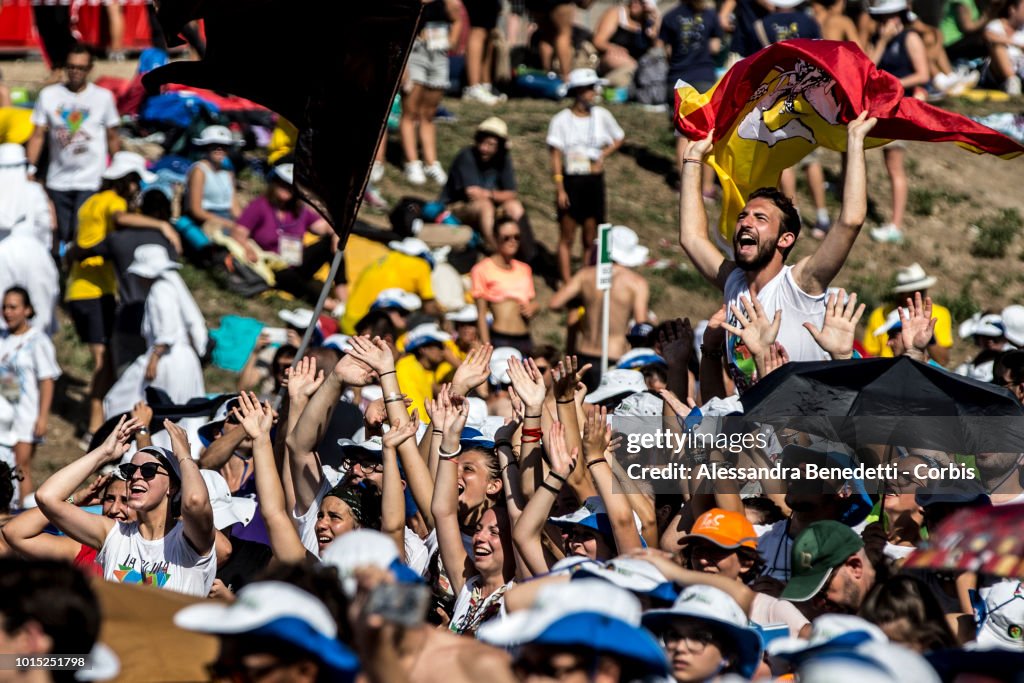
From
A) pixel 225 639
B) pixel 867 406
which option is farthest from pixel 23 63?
pixel 225 639

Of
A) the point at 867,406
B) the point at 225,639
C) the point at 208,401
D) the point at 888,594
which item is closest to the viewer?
the point at 225,639

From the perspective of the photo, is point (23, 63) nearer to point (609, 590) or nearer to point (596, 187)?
point (596, 187)

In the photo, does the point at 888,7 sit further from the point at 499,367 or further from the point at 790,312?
the point at 790,312

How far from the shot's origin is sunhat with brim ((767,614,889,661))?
12.4ft

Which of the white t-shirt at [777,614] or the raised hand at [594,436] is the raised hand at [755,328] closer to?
the raised hand at [594,436]

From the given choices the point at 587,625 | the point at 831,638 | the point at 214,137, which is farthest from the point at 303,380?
the point at 214,137

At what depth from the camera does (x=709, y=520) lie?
5277mm

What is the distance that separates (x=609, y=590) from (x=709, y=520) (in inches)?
62.9

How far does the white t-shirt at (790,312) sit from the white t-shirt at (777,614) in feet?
5.34

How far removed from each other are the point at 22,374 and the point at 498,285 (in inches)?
138

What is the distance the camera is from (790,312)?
21.0ft

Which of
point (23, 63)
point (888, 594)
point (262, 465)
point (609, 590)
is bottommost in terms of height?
point (23, 63)

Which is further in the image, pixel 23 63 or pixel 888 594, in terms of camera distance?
pixel 23 63

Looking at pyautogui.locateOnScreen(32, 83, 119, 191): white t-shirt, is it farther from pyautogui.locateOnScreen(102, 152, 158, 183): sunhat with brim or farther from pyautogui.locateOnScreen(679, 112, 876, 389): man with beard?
pyautogui.locateOnScreen(679, 112, 876, 389): man with beard
